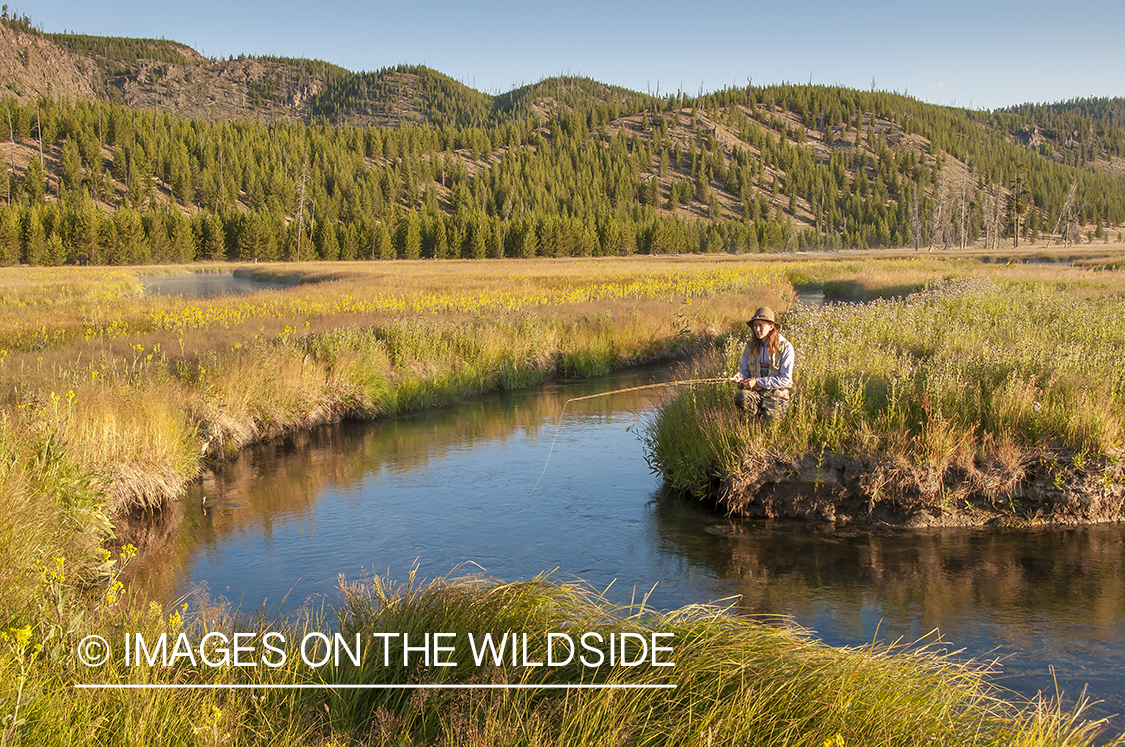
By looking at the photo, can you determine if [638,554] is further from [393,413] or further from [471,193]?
[471,193]

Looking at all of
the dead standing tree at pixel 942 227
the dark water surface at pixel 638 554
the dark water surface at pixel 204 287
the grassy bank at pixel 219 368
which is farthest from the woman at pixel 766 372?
the dead standing tree at pixel 942 227

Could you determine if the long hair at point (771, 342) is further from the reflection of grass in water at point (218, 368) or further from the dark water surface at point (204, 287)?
the dark water surface at point (204, 287)

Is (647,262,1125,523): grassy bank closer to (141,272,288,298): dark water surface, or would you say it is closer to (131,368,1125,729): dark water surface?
(131,368,1125,729): dark water surface

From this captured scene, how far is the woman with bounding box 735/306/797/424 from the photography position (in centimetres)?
974

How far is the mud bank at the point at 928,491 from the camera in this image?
907 cm

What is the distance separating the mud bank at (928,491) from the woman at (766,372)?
69cm

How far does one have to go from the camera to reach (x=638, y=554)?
8.74 metres

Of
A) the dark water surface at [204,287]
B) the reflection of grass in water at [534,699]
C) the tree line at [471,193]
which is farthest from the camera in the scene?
the tree line at [471,193]

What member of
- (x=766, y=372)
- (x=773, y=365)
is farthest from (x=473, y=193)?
(x=773, y=365)

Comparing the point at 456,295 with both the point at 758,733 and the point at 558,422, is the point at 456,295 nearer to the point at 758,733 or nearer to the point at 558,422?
the point at 558,422

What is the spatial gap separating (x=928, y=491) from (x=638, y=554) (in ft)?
12.1

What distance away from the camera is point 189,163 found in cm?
13000

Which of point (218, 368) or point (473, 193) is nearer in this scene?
point (218, 368)

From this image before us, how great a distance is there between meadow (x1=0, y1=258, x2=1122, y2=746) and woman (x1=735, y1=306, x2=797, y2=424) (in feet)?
1.07
